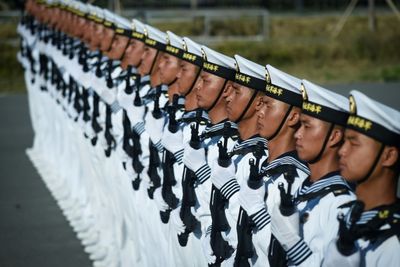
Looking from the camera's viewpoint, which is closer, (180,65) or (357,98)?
(357,98)

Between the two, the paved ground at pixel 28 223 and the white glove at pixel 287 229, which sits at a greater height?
the white glove at pixel 287 229

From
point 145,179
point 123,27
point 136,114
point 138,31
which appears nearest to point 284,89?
point 145,179

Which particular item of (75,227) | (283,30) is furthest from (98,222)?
(283,30)

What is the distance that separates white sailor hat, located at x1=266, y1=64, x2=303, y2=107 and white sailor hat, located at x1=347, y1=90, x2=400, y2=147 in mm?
582

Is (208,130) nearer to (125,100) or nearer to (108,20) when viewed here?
(125,100)

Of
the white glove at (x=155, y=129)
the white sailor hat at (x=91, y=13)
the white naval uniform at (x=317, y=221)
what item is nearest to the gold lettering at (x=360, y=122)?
the white naval uniform at (x=317, y=221)

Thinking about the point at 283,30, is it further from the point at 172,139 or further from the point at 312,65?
the point at 172,139

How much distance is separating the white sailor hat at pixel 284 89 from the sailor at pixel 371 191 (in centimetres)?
62

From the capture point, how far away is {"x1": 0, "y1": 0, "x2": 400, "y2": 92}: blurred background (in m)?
17.0

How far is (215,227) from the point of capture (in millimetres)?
3418

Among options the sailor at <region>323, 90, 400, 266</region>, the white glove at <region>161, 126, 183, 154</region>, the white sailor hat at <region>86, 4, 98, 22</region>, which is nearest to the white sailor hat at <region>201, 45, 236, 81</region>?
the white glove at <region>161, 126, 183, 154</region>

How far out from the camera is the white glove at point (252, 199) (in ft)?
9.97

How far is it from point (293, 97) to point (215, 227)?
27.2 inches

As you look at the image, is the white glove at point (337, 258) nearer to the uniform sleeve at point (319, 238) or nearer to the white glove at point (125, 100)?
the uniform sleeve at point (319, 238)
